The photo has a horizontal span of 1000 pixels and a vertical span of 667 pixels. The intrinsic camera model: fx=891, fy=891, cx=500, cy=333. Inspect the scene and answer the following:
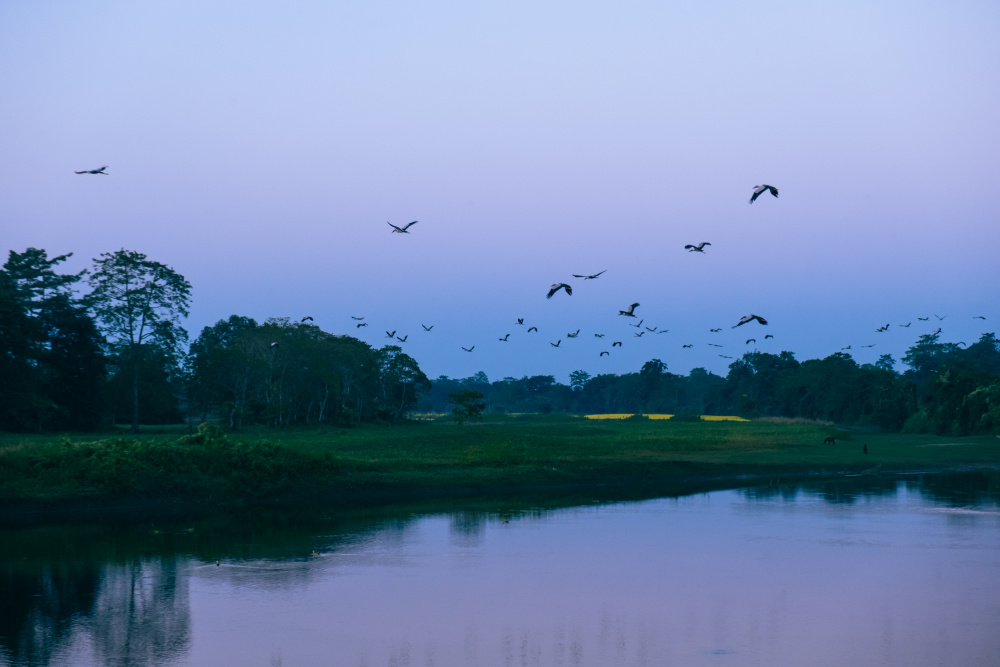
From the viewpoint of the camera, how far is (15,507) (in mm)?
32531

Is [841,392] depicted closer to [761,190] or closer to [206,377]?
[206,377]

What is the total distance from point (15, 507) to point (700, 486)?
3181 cm

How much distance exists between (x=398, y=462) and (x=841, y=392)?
82862 millimetres

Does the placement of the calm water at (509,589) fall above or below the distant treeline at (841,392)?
below

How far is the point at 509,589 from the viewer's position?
925 inches

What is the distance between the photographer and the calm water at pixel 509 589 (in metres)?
18.1

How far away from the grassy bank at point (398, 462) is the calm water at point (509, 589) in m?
2.81

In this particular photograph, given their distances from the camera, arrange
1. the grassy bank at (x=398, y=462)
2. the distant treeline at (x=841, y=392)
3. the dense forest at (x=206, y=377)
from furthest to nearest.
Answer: the distant treeline at (x=841, y=392), the dense forest at (x=206, y=377), the grassy bank at (x=398, y=462)

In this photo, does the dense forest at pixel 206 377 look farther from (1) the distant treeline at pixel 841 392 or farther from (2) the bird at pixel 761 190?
(2) the bird at pixel 761 190

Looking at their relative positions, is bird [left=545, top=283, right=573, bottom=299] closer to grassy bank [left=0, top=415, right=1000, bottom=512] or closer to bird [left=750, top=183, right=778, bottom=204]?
bird [left=750, top=183, right=778, bottom=204]

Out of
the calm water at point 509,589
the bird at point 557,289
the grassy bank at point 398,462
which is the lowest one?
the calm water at point 509,589

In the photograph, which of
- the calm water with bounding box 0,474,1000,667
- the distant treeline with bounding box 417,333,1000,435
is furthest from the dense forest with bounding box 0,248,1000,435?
the calm water with bounding box 0,474,1000,667

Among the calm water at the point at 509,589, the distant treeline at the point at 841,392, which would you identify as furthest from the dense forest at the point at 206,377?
the calm water at the point at 509,589

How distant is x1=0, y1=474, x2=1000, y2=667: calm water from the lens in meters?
18.1
